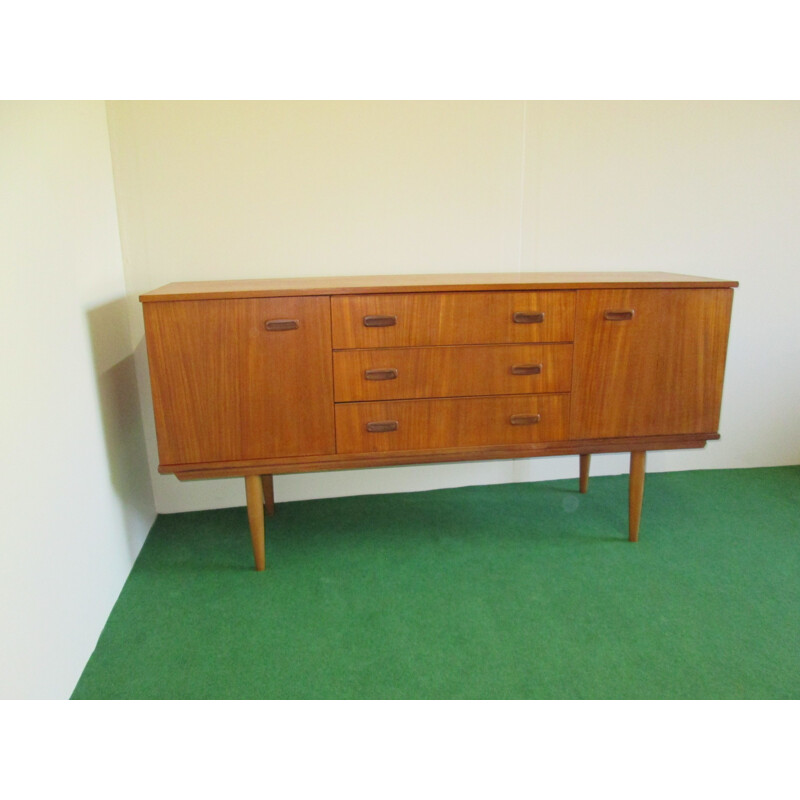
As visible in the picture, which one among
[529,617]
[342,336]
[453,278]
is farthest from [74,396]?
[529,617]

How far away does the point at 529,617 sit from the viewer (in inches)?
66.5

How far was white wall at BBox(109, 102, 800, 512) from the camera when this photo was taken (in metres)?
2.09

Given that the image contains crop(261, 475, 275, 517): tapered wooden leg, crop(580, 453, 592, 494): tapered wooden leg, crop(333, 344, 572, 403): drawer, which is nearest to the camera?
crop(333, 344, 572, 403): drawer

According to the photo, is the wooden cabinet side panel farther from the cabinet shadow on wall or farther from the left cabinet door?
the cabinet shadow on wall

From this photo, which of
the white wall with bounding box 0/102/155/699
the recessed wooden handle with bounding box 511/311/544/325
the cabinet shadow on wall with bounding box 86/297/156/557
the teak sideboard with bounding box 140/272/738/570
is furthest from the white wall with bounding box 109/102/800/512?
the recessed wooden handle with bounding box 511/311/544/325

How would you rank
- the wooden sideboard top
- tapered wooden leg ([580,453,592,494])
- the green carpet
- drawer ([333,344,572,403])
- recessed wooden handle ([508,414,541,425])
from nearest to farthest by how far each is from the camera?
1. the green carpet
2. the wooden sideboard top
3. drawer ([333,344,572,403])
4. recessed wooden handle ([508,414,541,425])
5. tapered wooden leg ([580,453,592,494])

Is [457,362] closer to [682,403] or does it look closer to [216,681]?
[682,403]

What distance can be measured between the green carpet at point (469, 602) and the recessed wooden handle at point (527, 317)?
0.78 meters

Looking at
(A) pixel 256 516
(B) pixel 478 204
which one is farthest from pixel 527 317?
(A) pixel 256 516

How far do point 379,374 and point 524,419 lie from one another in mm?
484

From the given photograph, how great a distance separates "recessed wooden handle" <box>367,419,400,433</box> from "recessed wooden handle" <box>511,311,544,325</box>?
477 millimetres

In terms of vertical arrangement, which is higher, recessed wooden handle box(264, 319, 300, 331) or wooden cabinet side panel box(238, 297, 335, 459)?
recessed wooden handle box(264, 319, 300, 331)

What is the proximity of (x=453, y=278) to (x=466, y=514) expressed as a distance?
2.96ft

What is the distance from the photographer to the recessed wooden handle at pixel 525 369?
1854 millimetres
